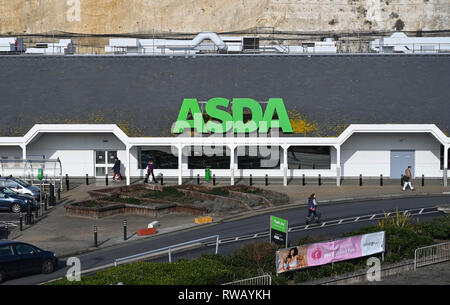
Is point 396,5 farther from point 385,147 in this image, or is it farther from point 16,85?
point 16,85

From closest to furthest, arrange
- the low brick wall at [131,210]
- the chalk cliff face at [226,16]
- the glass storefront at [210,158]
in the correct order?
→ the low brick wall at [131,210], the glass storefront at [210,158], the chalk cliff face at [226,16]

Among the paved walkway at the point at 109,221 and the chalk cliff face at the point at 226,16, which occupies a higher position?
the chalk cliff face at the point at 226,16

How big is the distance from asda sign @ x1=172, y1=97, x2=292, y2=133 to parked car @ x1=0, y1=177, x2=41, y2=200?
10.8m

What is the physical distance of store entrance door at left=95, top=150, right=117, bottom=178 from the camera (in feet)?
162

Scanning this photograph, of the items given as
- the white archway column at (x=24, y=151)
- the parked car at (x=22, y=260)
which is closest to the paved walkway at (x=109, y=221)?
the parked car at (x=22, y=260)

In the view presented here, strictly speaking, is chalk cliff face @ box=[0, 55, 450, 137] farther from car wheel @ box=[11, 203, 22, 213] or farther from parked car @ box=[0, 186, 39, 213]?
car wheel @ box=[11, 203, 22, 213]

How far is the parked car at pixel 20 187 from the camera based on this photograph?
40.4 m

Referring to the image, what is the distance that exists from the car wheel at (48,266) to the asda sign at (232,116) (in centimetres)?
2197

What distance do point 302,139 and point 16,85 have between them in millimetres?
20404

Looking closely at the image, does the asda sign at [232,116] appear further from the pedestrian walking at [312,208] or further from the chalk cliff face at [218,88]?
the pedestrian walking at [312,208]

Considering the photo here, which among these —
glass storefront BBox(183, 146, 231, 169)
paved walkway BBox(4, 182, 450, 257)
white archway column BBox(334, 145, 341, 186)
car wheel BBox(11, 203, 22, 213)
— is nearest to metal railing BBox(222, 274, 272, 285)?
paved walkway BBox(4, 182, 450, 257)

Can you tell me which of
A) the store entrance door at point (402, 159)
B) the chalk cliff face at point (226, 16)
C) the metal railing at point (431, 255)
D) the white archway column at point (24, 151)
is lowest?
the metal railing at point (431, 255)

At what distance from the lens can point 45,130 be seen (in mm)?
47250

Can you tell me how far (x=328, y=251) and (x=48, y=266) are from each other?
33.1 feet
